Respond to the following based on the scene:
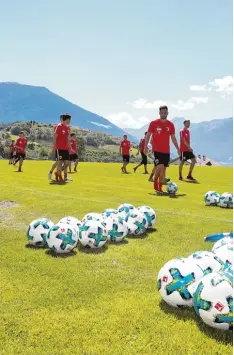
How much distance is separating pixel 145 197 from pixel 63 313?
34.7 feet

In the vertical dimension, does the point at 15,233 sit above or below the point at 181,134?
below

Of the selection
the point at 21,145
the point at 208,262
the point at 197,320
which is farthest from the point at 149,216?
the point at 21,145

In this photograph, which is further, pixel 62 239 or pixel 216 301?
pixel 62 239

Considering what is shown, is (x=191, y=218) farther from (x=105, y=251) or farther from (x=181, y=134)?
(x=181, y=134)

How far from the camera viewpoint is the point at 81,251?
324 inches

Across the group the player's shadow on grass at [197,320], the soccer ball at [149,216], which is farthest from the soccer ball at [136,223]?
the player's shadow on grass at [197,320]

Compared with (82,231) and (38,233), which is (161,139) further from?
(38,233)

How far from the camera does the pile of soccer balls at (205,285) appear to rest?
15.3ft

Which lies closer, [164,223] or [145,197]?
[164,223]

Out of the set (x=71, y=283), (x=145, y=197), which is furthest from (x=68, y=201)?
(x=71, y=283)

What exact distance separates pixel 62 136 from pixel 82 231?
11.3 metres

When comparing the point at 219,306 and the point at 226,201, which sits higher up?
the point at 226,201

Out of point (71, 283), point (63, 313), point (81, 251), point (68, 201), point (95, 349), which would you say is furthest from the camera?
point (68, 201)

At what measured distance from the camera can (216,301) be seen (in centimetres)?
464
